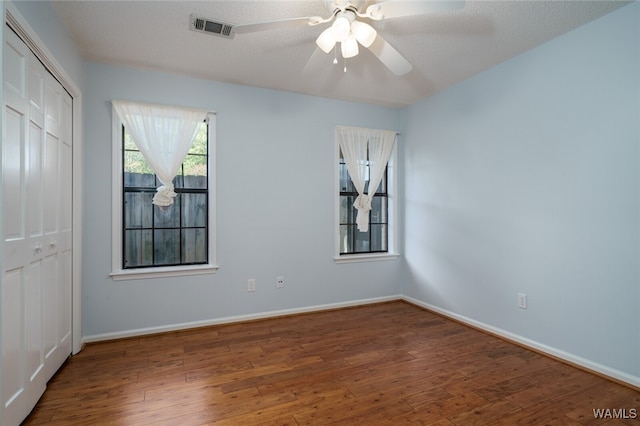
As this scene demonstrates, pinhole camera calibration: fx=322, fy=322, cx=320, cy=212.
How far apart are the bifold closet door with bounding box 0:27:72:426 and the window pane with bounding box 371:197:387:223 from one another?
133 inches

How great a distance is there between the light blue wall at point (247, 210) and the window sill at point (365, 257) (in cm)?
7

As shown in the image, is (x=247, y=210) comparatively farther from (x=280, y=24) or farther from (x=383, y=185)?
(x=280, y=24)

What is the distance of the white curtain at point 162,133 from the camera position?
314cm

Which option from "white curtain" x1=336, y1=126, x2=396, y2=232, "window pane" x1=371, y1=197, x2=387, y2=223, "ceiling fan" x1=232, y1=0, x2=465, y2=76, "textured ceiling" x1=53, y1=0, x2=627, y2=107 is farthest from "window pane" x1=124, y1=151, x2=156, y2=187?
"window pane" x1=371, y1=197, x2=387, y2=223

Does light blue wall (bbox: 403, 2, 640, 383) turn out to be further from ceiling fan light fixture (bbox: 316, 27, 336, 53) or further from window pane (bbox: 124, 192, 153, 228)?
window pane (bbox: 124, 192, 153, 228)

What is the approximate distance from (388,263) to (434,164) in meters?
1.44

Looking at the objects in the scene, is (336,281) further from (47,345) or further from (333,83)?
(47,345)

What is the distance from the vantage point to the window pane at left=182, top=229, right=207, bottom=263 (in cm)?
347

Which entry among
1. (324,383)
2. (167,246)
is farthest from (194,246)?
(324,383)

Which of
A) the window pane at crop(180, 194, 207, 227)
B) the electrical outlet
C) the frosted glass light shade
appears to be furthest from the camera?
the window pane at crop(180, 194, 207, 227)

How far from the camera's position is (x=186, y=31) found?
258cm

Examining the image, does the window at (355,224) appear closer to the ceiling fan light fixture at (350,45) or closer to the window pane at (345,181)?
the window pane at (345,181)

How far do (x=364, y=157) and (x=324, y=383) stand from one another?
9.18ft

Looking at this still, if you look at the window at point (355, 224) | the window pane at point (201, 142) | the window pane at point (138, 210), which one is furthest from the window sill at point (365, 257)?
the window pane at point (138, 210)
